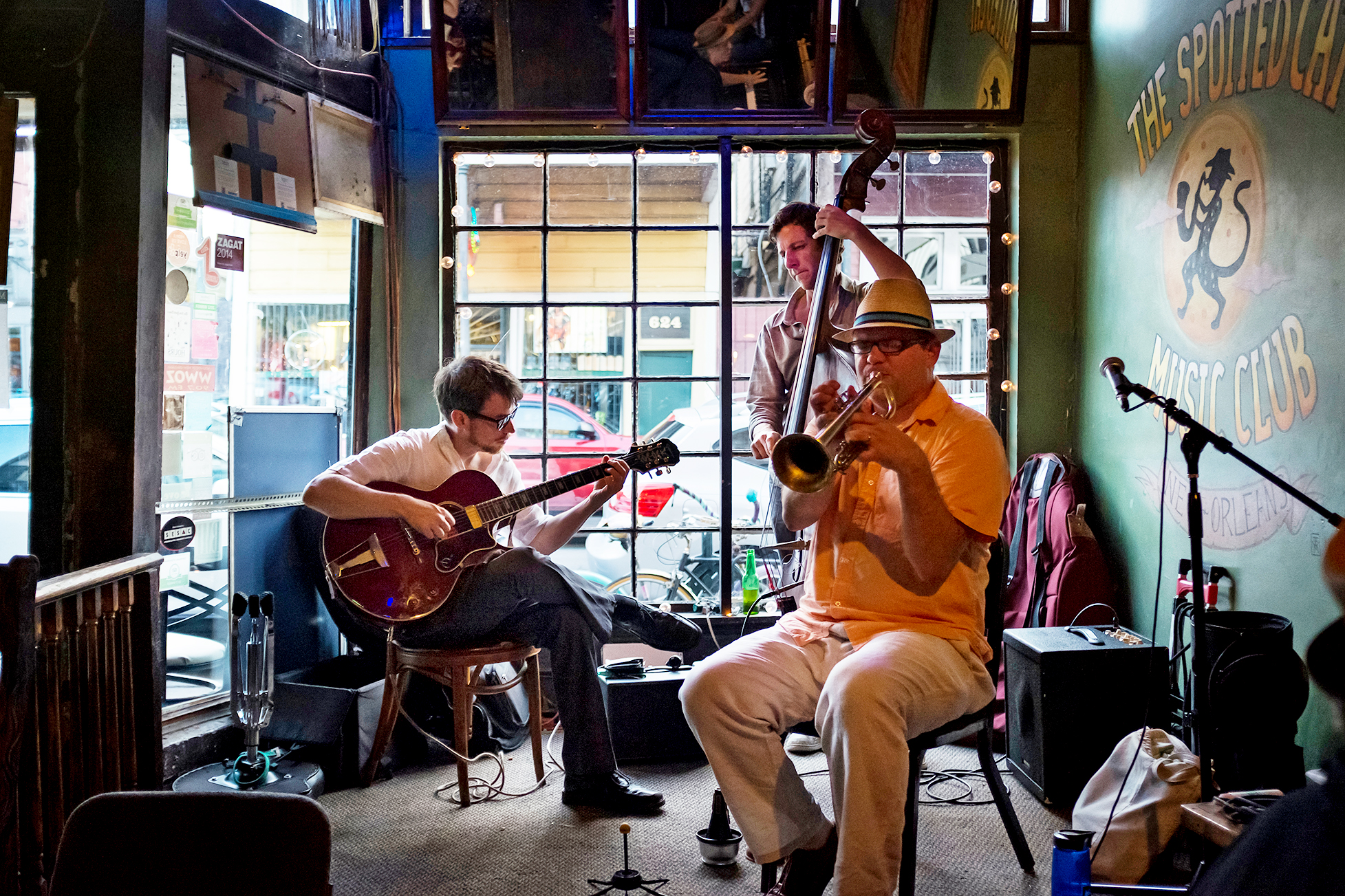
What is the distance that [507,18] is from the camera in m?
3.67

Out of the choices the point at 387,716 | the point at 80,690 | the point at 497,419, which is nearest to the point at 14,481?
the point at 80,690

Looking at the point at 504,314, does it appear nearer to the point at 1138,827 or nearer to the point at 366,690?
the point at 366,690

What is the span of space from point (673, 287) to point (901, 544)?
6.75 ft

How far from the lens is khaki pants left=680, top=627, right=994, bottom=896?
1866mm

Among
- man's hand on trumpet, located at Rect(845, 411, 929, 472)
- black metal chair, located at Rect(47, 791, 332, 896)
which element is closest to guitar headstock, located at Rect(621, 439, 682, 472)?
man's hand on trumpet, located at Rect(845, 411, 929, 472)

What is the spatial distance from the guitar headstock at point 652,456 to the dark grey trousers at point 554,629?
42 cm

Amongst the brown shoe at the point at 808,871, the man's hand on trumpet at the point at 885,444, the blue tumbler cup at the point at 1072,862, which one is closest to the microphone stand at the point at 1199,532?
the blue tumbler cup at the point at 1072,862

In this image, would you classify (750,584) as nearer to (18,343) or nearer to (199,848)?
(18,343)

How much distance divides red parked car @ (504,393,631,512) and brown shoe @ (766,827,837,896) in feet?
6.93

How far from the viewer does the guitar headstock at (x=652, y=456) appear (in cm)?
312

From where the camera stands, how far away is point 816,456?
2.04m

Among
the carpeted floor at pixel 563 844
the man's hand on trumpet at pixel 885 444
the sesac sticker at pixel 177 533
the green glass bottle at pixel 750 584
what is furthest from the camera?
the green glass bottle at pixel 750 584

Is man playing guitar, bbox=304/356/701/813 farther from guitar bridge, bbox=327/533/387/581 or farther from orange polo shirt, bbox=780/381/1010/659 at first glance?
orange polo shirt, bbox=780/381/1010/659

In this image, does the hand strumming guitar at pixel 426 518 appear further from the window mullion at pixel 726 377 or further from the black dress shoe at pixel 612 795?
the window mullion at pixel 726 377
